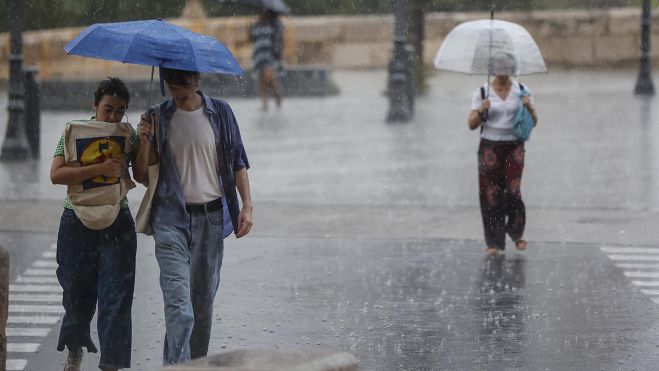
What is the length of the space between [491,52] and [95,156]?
4869mm

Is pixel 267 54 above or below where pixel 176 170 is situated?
below

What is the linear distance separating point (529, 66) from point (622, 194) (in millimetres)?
3754

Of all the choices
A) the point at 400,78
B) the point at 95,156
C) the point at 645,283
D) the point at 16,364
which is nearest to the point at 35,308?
the point at 16,364

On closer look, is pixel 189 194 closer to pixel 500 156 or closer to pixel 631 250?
pixel 500 156

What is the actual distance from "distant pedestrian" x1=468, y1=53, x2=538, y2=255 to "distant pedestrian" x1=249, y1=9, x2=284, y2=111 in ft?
41.9

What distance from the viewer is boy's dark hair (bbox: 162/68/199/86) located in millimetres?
6781

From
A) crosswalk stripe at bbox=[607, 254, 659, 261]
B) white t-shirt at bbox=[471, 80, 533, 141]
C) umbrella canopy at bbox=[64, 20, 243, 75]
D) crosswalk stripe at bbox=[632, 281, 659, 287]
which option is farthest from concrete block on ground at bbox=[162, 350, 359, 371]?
crosswalk stripe at bbox=[607, 254, 659, 261]

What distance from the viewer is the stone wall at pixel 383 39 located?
31.8m

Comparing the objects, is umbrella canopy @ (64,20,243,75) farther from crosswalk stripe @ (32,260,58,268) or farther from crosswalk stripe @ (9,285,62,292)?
crosswalk stripe @ (32,260,58,268)

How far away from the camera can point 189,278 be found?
6.94 metres

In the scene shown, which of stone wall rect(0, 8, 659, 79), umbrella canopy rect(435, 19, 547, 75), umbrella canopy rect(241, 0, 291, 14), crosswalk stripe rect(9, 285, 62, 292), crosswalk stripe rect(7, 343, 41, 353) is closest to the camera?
crosswalk stripe rect(7, 343, 41, 353)

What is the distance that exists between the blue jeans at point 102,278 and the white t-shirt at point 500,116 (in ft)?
15.1

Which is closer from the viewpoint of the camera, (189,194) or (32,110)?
(189,194)

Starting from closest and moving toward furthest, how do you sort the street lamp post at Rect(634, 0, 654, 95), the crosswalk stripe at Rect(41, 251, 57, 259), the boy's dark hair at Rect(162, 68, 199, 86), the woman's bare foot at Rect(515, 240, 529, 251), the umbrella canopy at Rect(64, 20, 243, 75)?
the umbrella canopy at Rect(64, 20, 243, 75) < the boy's dark hair at Rect(162, 68, 199, 86) < the woman's bare foot at Rect(515, 240, 529, 251) < the crosswalk stripe at Rect(41, 251, 57, 259) < the street lamp post at Rect(634, 0, 654, 95)
